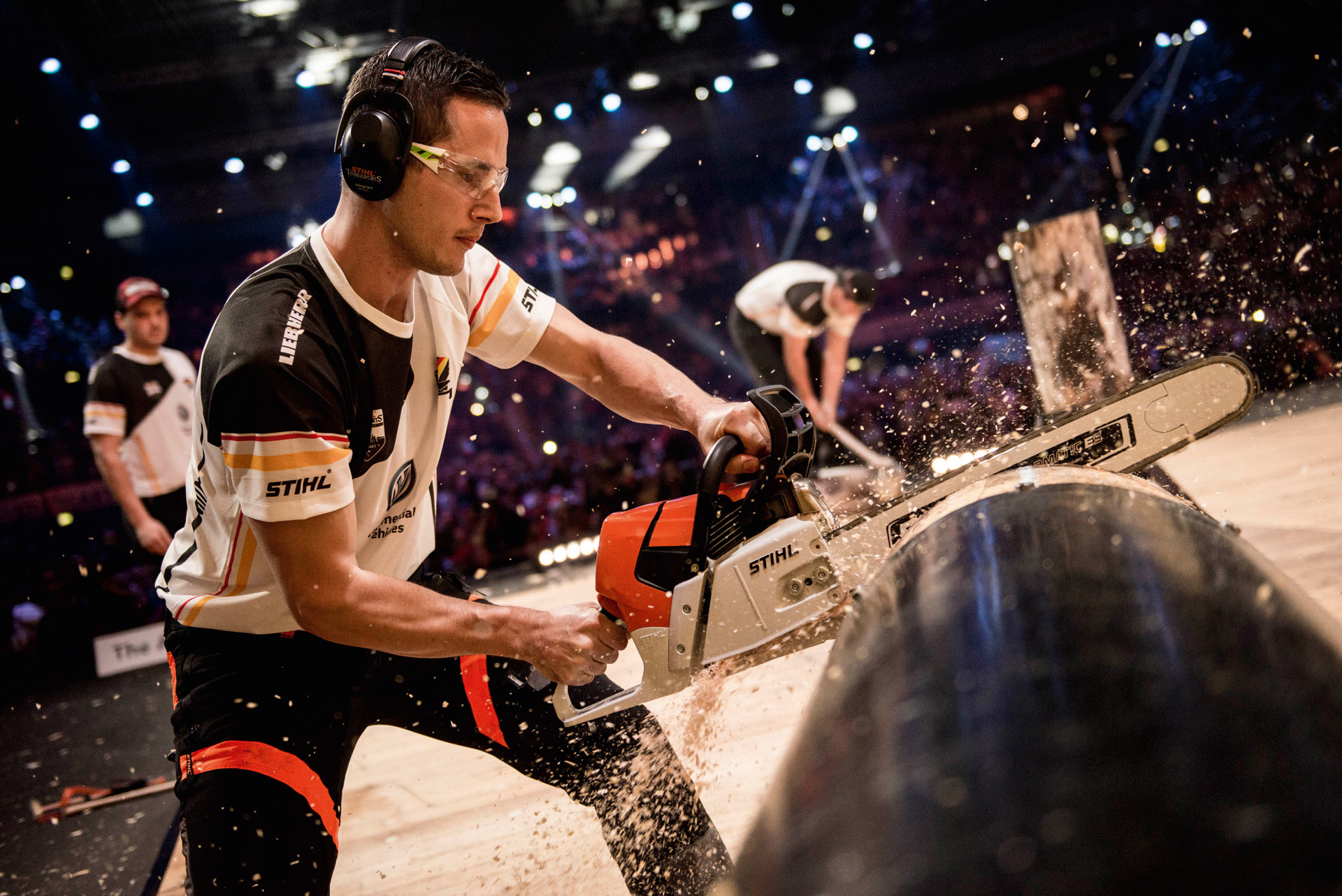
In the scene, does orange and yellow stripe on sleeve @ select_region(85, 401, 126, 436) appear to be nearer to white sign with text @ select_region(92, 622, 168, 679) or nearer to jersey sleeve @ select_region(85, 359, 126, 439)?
jersey sleeve @ select_region(85, 359, 126, 439)

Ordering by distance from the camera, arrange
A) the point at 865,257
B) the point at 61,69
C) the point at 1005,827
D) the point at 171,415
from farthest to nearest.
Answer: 1. the point at 865,257
2. the point at 61,69
3. the point at 171,415
4. the point at 1005,827

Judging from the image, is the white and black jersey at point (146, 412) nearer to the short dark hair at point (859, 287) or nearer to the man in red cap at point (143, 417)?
the man in red cap at point (143, 417)

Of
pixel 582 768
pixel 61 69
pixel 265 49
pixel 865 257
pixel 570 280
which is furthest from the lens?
pixel 865 257

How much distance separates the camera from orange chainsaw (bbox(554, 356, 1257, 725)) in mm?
1406

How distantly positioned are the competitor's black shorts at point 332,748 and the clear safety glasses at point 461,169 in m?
0.93

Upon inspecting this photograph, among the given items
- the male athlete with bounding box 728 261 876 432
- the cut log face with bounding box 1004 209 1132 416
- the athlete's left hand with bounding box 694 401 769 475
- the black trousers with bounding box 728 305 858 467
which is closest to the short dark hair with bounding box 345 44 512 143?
the athlete's left hand with bounding box 694 401 769 475

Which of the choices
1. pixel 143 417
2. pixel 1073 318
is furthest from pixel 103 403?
pixel 1073 318

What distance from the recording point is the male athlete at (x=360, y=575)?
139 cm

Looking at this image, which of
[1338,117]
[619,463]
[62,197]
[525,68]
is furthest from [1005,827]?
[1338,117]

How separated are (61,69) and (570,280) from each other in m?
6.30

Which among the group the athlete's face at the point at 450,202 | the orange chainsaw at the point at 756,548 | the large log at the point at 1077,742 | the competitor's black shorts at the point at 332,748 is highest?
the athlete's face at the point at 450,202

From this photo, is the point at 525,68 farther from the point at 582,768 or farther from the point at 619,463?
the point at 582,768

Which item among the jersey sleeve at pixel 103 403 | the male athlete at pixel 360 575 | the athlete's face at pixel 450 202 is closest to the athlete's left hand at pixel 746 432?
the male athlete at pixel 360 575

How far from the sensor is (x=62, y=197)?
904 centimetres
